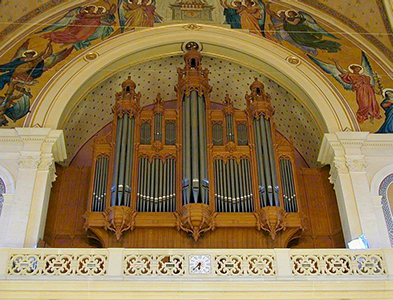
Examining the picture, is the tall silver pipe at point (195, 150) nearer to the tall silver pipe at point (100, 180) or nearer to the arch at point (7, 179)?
Result: the tall silver pipe at point (100, 180)

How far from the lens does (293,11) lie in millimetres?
14750

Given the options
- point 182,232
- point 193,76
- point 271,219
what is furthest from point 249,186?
point 193,76

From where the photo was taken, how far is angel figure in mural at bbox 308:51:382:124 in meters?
13.3

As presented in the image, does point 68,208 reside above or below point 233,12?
below

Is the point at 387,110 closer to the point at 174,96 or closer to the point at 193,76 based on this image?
the point at 193,76

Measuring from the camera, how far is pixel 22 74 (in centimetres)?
1355

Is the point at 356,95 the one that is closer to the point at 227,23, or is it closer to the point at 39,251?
the point at 227,23

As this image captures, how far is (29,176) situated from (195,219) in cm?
336

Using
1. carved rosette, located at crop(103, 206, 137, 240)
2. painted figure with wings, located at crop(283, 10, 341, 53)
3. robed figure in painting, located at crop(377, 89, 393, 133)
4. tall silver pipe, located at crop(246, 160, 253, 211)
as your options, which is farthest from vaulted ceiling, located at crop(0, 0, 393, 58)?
carved rosette, located at crop(103, 206, 137, 240)

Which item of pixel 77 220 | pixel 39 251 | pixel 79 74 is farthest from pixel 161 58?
pixel 39 251

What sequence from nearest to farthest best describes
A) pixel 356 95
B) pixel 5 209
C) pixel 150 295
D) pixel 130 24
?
pixel 150 295, pixel 5 209, pixel 356 95, pixel 130 24

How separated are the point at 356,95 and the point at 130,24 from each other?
5.54 metres

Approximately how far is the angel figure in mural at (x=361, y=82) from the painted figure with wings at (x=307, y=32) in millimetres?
396

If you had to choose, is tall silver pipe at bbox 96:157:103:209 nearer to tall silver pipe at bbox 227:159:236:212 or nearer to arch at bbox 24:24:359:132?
arch at bbox 24:24:359:132
